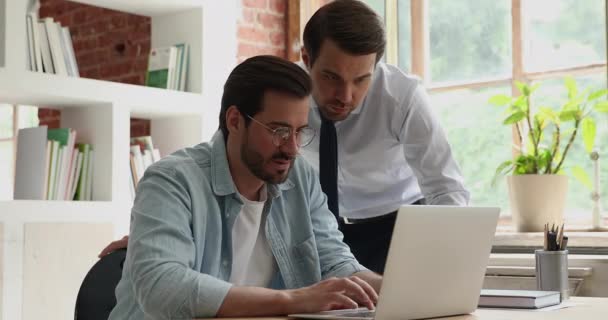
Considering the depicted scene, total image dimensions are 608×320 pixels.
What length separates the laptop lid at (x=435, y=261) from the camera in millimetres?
1379

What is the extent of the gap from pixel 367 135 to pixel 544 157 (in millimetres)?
1332

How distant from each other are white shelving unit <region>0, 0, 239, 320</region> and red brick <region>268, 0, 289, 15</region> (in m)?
0.25

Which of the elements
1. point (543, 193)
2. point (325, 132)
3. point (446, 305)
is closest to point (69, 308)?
point (325, 132)

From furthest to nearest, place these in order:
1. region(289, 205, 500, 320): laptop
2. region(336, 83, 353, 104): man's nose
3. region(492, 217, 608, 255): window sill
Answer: region(492, 217, 608, 255): window sill
region(336, 83, 353, 104): man's nose
region(289, 205, 500, 320): laptop

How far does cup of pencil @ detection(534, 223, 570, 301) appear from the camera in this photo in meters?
1.89

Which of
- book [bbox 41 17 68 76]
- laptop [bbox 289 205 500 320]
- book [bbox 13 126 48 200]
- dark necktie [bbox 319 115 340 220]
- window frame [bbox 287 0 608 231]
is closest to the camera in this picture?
laptop [bbox 289 205 500 320]

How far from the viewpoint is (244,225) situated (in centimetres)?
188

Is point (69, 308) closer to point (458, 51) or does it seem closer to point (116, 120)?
point (116, 120)

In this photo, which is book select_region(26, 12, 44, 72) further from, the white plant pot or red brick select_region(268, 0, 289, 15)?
the white plant pot

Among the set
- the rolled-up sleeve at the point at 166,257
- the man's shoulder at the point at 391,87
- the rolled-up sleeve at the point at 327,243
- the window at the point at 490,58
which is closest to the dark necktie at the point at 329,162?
the man's shoulder at the point at 391,87

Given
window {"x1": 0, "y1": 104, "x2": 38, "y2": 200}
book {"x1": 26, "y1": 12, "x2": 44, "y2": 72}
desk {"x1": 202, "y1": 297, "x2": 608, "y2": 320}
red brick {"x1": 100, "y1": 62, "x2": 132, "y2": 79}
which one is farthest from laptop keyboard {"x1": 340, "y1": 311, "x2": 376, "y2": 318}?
window {"x1": 0, "y1": 104, "x2": 38, "y2": 200}

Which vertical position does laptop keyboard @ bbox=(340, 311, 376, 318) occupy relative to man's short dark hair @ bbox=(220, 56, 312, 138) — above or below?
below

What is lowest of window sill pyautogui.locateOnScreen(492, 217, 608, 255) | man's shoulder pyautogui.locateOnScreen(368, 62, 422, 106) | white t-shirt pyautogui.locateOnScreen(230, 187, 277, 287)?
window sill pyautogui.locateOnScreen(492, 217, 608, 255)

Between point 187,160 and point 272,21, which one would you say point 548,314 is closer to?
point 187,160
